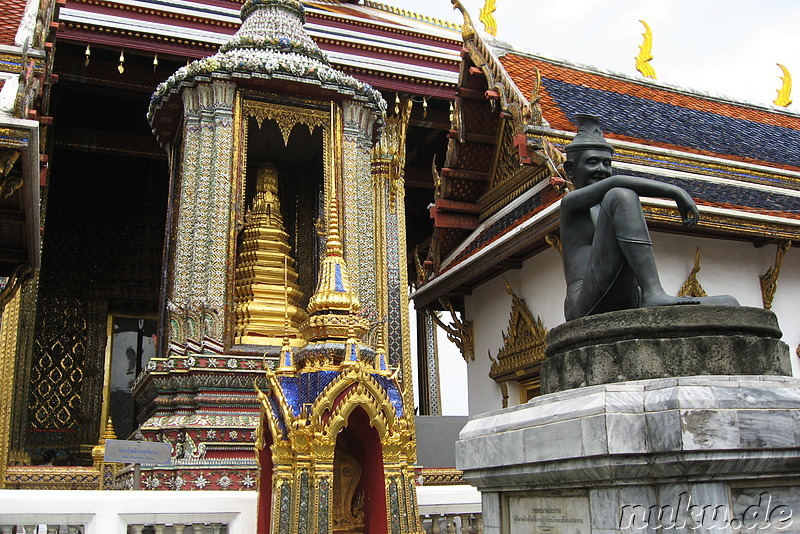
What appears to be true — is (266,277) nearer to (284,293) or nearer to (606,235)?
(284,293)

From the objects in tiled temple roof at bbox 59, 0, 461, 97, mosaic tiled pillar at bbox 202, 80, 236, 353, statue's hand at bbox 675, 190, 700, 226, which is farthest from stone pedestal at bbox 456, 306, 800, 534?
tiled temple roof at bbox 59, 0, 461, 97

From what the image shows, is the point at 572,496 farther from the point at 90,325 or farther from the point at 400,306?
the point at 90,325

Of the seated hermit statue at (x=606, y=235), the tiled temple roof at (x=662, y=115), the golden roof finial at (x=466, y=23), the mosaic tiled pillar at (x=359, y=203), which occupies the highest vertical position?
the golden roof finial at (x=466, y=23)

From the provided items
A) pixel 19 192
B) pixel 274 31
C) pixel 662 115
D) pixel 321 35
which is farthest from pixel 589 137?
pixel 321 35

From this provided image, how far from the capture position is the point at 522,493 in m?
3.10

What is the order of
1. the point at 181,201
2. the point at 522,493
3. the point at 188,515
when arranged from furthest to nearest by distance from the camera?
the point at 181,201 → the point at 188,515 → the point at 522,493

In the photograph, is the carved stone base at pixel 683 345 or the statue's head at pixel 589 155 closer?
the carved stone base at pixel 683 345

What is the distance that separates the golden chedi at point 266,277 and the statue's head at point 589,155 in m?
5.43

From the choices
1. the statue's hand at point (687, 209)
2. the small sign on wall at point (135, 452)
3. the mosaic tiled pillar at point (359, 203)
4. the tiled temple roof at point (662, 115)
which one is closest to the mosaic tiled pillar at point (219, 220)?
the mosaic tiled pillar at point (359, 203)

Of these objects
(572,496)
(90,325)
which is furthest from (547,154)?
(90,325)

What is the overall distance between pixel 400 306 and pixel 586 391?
7.65m

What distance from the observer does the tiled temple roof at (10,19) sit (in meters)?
7.21

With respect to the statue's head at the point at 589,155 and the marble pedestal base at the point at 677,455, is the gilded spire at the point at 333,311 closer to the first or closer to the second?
the statue's head at the point at 589,155

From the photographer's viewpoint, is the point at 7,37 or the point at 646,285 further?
the point at 7,37
